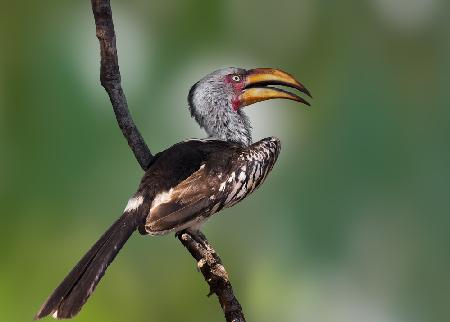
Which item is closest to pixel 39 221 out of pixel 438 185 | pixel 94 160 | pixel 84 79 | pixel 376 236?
pixel 94 160

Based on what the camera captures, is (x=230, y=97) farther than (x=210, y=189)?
Yes

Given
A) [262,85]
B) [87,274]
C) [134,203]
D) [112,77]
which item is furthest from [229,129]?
[87,274]

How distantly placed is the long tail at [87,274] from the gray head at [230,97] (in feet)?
3.11

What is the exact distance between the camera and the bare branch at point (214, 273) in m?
3.22

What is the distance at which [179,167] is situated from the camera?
357 centimetres

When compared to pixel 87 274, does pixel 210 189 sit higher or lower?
higher

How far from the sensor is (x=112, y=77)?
3646mm

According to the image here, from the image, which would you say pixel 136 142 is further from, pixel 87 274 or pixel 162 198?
pixel 87 274

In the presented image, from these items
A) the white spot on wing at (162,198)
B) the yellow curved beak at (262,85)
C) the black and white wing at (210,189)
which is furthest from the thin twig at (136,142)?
the yellow curved beak at (262,85)

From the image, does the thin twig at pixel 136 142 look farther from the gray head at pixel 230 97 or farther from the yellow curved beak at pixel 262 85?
the yellow curved beak at pixel 262 85

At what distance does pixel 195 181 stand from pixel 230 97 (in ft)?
2.91

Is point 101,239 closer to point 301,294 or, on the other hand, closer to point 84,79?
point 84,79

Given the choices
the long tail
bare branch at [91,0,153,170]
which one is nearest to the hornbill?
the long tail

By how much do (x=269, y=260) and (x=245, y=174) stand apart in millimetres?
3758
